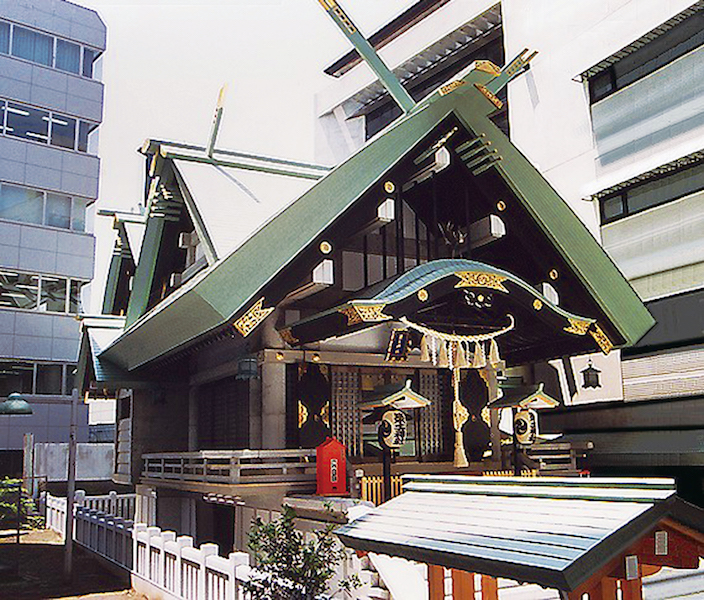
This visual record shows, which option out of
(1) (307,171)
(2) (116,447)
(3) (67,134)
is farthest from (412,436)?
(3) (67,134)

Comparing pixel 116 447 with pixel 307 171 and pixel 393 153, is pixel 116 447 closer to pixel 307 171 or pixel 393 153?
pixel 307 171

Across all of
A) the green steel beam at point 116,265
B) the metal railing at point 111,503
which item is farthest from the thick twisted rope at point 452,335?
the metal railing at point 111,503

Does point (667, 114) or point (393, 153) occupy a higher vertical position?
point (667, 114)

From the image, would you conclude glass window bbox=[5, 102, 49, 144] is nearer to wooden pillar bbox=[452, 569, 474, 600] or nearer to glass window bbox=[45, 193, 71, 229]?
glass window bbox=[45, 193, 71, 229]

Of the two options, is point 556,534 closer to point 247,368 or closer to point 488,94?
point 247,368

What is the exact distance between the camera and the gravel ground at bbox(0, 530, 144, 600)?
15.7 metres

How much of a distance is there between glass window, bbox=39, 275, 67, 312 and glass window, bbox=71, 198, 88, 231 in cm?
251

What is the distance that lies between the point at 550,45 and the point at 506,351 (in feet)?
27.6

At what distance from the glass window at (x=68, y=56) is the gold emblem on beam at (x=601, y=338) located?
28.2m

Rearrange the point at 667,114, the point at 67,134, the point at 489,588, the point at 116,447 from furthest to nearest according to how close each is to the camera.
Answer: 1. the point at 67,134
2. the point at 116,447
3. the point at 667,114
4. the point at 489,588

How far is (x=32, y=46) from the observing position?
34469 mm

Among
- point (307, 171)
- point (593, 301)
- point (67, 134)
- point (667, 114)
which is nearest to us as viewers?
point (593, 301)

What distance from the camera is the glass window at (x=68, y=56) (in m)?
35.2

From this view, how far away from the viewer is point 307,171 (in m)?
21.7
